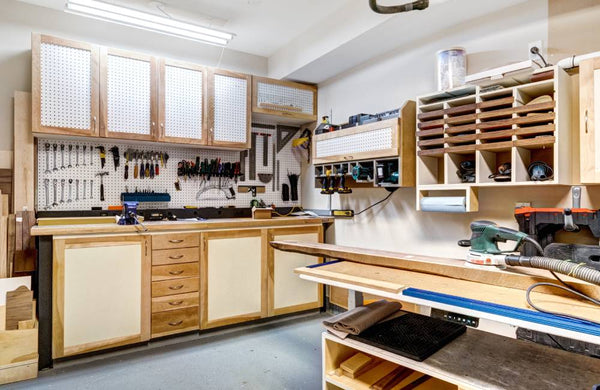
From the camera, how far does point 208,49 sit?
3695mm

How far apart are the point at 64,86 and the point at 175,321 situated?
6.53 ft

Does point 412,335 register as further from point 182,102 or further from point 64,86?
point 64,86

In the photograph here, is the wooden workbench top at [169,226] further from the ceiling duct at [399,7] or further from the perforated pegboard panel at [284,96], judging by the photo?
the ceiling duct at [399,7]

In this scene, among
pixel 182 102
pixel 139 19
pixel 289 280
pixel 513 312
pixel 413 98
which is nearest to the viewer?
pixel 513 312

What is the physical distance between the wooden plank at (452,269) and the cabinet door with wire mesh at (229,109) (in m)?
1.63

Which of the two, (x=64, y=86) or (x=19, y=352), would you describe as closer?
(x=19, y=352)

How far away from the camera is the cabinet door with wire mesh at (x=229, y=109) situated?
336 cm

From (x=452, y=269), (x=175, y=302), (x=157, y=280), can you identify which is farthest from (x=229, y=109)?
(x=452, y=269)

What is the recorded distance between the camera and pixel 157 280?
2.80 meters

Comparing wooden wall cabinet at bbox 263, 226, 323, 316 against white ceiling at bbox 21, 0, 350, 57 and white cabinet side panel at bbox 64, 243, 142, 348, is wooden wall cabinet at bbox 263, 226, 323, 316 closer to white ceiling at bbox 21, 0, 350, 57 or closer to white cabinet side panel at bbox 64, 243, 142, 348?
white cabinet side panel at bbox 64, 243, 142, 348

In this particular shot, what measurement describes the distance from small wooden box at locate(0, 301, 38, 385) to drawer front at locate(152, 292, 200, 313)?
2.48ft

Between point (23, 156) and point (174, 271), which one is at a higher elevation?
point (23, 156)

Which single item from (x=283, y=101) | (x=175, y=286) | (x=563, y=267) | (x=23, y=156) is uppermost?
(x=283, y=101)

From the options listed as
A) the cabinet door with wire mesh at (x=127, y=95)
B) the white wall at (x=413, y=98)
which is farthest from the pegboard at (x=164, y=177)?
the white wall at (x=413, y=98)
